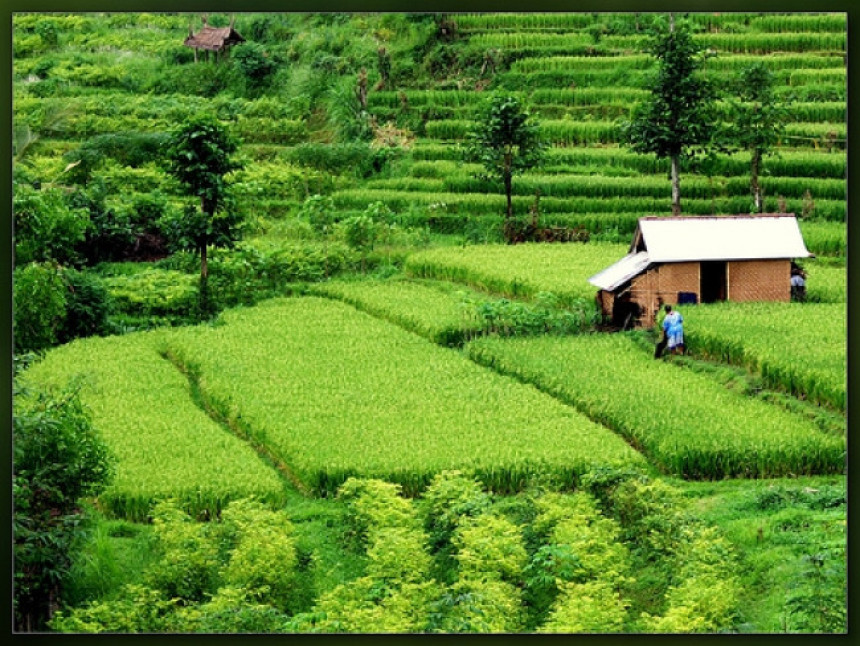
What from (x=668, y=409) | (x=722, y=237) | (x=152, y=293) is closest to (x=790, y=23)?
(x=722, y=237)

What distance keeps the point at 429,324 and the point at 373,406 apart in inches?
53.6

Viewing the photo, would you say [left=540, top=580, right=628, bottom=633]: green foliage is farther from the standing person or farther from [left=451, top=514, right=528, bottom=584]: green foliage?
the standing person

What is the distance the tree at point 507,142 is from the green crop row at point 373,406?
57.4 inches

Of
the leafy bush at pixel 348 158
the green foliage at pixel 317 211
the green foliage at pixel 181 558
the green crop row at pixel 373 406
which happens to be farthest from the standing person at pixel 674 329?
the green foliage at pixel 181 558

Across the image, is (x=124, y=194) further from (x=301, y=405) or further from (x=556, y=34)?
(x=556, y=34)

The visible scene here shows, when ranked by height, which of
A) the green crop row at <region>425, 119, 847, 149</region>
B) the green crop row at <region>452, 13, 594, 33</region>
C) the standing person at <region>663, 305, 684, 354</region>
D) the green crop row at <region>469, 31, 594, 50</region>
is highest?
the green crop row at <region>452, 13, 594, 33</region>

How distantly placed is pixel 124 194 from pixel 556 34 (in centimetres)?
330

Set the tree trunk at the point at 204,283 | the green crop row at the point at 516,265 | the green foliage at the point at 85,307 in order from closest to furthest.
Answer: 1. the green foliage at the point at 85,307
2. the tree trunk at the point at 204,283
3. the green crop row at the point at 516,265

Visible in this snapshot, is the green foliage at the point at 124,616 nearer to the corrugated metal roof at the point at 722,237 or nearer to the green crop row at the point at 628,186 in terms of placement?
the corrugated metal roof at the point at 722,237

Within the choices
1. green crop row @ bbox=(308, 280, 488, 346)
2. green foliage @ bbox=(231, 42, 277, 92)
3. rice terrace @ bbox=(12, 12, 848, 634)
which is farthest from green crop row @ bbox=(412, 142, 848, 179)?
green foliage @ bbox=(231, 42, 277, 92)

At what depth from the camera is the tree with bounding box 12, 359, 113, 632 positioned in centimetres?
773

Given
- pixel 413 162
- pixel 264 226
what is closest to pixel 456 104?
pixel 413 162

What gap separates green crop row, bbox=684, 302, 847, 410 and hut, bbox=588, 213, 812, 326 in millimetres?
114

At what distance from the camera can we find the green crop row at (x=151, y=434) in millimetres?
8391
